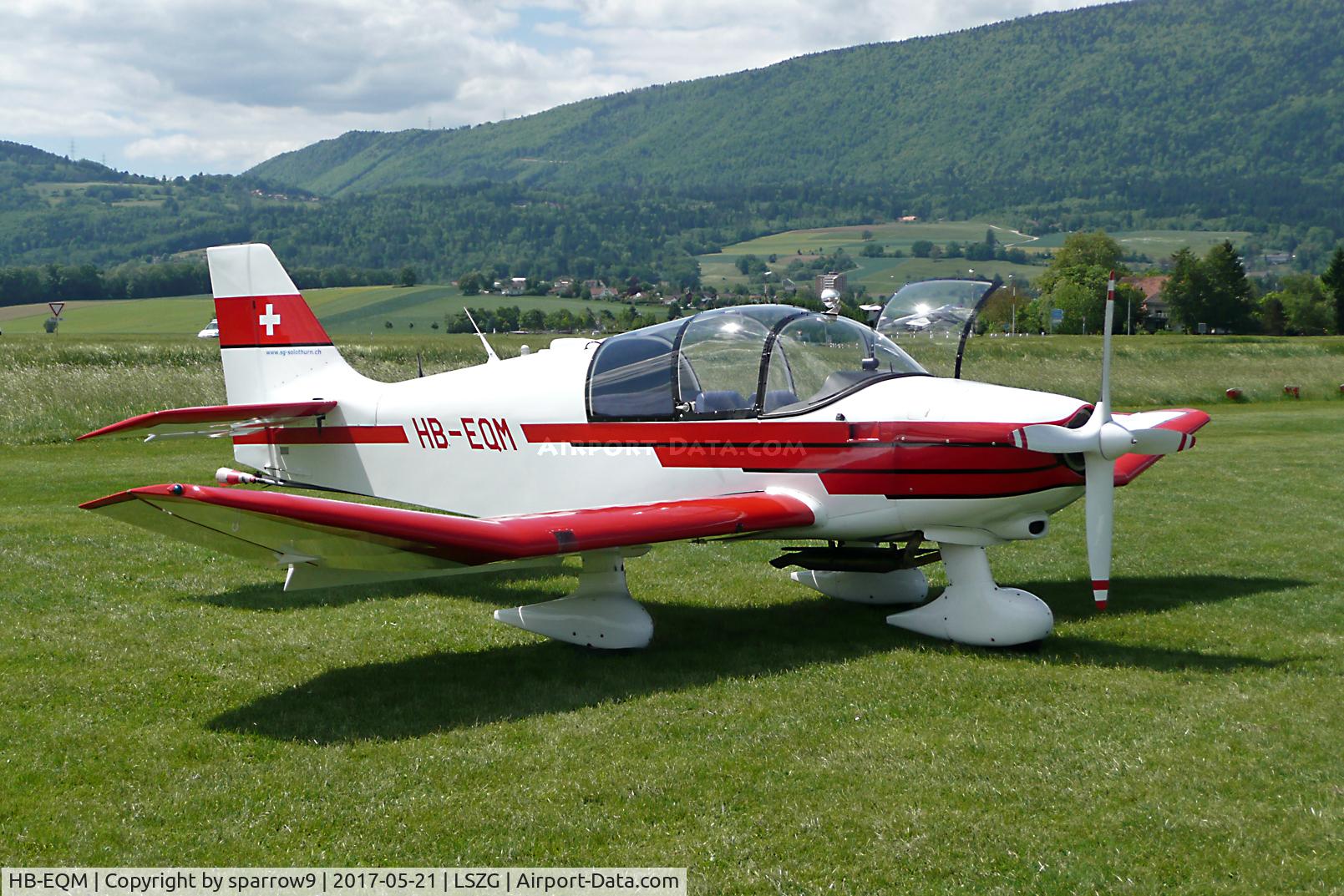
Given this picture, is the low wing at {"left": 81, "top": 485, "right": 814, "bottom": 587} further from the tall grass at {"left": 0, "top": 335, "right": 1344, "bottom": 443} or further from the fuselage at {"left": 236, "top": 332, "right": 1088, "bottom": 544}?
the tall grass at {"left": 0, "top": 335, "right": 1344, "bottom": 443}

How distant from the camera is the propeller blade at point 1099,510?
6.62 meters

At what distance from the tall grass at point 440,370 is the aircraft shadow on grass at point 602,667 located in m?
18.0

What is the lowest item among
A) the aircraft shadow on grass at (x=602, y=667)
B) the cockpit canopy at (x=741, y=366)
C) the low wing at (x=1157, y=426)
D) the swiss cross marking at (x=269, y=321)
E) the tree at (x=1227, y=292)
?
the tree at (x=1227, y=292)

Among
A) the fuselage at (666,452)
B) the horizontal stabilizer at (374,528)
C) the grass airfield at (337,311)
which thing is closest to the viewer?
the horizontal stabilizer at (374,528)

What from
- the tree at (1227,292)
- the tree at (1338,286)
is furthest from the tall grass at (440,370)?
the tree at (1338,286)

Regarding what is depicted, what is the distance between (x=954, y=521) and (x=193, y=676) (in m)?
4.77

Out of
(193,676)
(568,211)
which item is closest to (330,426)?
(193,676)

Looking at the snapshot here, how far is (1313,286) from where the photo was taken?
8762cm

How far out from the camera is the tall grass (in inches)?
930

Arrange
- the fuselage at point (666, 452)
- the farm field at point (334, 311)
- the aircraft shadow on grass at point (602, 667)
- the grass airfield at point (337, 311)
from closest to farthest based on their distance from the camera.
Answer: the aircraft shadow on grass at point (602, 667) < the fuselage at point (666, 452) < the grass airfield at point (337, 311) < the farm field at point (334, 311)

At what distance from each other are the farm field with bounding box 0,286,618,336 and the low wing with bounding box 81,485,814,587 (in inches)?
1705

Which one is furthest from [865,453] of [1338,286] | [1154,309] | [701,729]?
[1154,309]

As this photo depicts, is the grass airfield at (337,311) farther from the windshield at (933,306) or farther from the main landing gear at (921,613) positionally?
the main landing gear at (921,613)

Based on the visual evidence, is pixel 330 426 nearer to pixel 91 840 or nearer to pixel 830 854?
pixel 91 840
